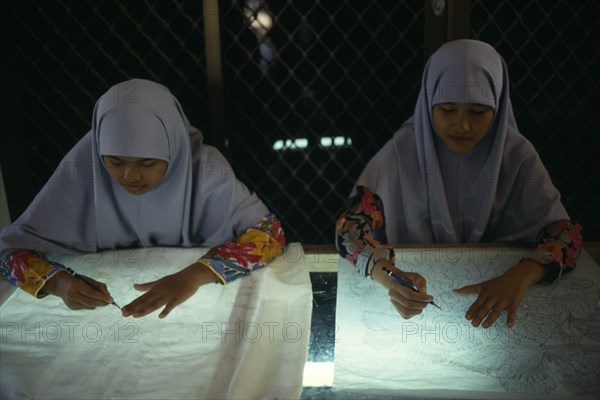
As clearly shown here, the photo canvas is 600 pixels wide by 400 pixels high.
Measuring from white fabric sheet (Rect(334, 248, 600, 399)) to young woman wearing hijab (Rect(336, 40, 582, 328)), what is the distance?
50 millimetres

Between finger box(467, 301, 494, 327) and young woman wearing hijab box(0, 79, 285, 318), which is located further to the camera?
young woman wearing hijab box(0, 79, 285, 318)

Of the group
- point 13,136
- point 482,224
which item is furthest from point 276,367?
point 13,136

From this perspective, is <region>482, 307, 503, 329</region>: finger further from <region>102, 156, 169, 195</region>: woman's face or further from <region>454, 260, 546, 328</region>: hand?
<region>102, 156, 169, 195</region>: woman's face

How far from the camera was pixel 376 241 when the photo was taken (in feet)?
4.67

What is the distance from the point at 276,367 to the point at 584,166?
1744 millimetres

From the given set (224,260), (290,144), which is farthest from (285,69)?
(224,260)

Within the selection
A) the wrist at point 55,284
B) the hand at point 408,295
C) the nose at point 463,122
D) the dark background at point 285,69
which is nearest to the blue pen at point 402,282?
the hand at point 408,295

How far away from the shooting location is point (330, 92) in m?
2.15

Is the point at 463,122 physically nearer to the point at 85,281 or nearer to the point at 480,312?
the point at 480,312

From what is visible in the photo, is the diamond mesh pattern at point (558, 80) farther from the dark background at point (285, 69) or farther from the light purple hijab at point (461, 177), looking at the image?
the light purple hijab at point (461, 177)

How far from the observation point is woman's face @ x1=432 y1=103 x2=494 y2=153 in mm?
1347

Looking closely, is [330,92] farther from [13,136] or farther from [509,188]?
[13,136]

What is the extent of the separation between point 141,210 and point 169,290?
11.8 inches

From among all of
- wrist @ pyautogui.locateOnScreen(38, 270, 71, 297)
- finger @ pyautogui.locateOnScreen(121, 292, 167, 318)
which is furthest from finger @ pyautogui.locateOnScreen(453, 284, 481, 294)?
wrist @ pyautogui.locateOnScreen(38, 270, 71, 297)
